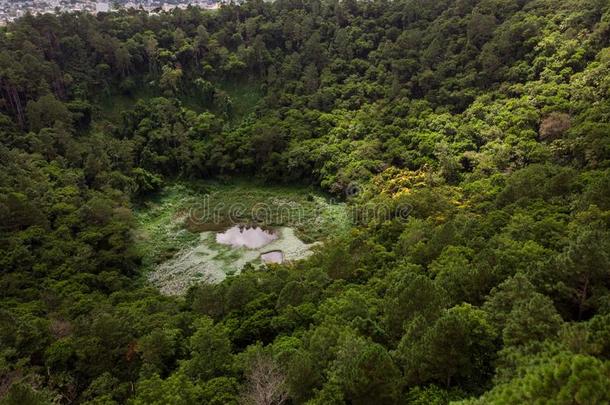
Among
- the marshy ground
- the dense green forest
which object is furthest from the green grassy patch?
the dense green forest

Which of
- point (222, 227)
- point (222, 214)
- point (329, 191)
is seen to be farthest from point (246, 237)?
point (329, 191)

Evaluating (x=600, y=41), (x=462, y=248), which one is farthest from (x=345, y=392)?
(x=600, y=41)

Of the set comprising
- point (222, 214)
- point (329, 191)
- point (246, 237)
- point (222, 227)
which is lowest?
point (246, 237)

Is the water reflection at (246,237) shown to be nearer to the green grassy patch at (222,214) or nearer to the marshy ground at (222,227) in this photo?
the marshy ground at (222,227)

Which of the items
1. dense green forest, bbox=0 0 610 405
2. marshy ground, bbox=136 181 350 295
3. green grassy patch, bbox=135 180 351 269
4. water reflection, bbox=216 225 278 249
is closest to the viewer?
dense green forest, bbox=0 0 610 405

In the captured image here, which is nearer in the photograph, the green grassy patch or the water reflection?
the water reflection

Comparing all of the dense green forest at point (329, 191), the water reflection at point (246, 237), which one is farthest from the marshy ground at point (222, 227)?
the dense green forest at point (329, 191)

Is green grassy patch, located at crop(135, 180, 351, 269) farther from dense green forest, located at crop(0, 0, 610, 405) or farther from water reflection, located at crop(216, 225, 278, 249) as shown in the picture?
dense green forest, located at crop(0, 0, 610, 405)

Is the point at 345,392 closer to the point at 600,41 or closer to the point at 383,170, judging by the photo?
the point at 383,170

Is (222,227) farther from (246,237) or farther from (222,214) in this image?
(246,237)
